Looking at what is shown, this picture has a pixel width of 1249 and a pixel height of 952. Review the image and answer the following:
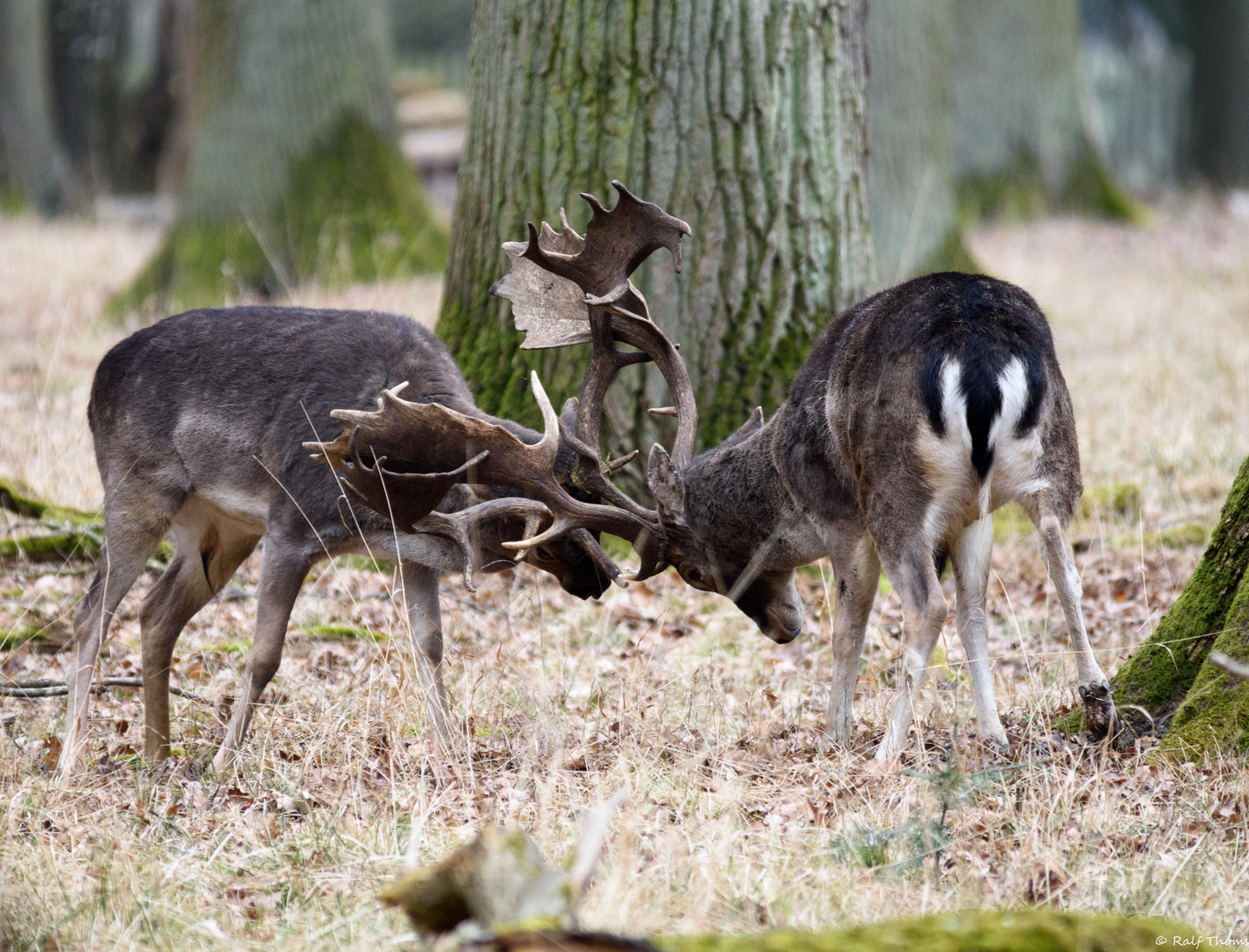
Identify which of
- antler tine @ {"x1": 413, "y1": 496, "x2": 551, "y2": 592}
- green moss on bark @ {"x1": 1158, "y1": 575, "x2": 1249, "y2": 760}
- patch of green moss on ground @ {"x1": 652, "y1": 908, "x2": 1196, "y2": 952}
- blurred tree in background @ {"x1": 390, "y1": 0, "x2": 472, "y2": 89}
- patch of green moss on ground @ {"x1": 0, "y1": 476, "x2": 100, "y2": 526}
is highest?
blurred tree in background @ {"x1": 390, "y1": 0, "x2": 472, "y2": 89}

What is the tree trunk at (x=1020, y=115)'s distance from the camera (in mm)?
21234

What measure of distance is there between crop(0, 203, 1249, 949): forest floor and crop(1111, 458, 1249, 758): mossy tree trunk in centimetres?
17

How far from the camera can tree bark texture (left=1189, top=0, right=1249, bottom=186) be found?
89.4 feet

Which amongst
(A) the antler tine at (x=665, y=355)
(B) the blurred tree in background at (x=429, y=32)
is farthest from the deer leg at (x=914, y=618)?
(B) the blurred tree in background at (x=429, y=32)

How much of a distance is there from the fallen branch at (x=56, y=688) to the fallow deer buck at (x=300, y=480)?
0.14m

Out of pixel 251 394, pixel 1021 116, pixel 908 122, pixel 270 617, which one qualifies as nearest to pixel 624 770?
pixel 270 617

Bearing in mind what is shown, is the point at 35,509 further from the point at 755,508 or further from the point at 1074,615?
the point at 1074,615

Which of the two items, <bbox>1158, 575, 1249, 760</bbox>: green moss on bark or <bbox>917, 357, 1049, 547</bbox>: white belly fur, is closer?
<bbox>1158, 575, 1249, 760</bbox>: green moss on bark

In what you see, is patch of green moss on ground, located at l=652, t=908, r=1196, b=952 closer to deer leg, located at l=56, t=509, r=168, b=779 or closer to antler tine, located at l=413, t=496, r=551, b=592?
antler tine, located at l=413, t=496, r=551, b=592

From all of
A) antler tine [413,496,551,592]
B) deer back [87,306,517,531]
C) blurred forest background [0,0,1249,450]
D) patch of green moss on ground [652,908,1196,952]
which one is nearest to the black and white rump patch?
antler tine [413,496,551,592]

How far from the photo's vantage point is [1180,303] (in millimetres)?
13602

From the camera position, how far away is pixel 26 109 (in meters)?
22.2

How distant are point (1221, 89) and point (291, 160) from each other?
2288cm

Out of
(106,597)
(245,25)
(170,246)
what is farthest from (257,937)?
(245,25)
